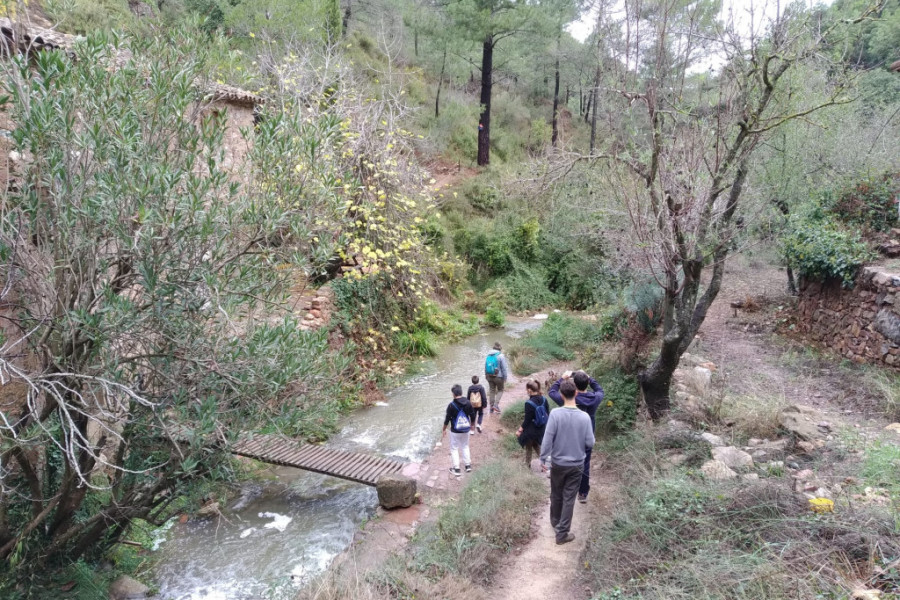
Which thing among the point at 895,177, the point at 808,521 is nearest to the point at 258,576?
the point at 808,521

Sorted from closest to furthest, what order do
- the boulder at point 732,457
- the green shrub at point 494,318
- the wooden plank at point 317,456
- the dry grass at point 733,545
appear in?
the dry grass at point 733,545 → the boulder at point 732,457 → the wooden plank at point 317,456 → the green shrub at point 494,318

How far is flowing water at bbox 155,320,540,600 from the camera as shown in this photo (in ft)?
19.7

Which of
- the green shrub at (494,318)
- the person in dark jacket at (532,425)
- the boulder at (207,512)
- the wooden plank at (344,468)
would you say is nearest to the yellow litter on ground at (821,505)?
the person in dark jacket at (532,425)

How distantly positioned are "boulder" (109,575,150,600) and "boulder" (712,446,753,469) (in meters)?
6.40

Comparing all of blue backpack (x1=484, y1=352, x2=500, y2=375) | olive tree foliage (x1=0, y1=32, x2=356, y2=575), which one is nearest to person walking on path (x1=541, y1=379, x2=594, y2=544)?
olive tree foliage (x1=0, y1=32, x2=356, y2=575)

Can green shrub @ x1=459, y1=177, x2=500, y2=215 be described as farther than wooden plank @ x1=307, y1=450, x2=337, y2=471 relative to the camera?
Yes

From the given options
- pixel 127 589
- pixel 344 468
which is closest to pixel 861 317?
pixel 344 468

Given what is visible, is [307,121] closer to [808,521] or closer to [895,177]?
[808,521]

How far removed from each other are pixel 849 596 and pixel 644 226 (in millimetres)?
4472

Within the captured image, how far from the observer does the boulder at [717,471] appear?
202 inches

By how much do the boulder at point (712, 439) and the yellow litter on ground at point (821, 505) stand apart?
175cm

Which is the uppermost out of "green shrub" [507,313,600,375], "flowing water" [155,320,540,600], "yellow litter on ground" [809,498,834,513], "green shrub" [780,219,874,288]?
"green shrub" [780,219,874,288]

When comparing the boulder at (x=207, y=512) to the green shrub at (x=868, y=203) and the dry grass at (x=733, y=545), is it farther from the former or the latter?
the green shrub at (x=868, y=203)

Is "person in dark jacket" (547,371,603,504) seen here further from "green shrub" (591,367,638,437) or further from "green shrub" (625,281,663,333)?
"green shrub" (625,281,663,333)
